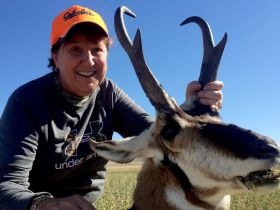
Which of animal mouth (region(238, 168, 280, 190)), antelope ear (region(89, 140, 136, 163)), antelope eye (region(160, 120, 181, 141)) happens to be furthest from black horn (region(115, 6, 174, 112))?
animal mouth (region(238, 168, 280, 190))

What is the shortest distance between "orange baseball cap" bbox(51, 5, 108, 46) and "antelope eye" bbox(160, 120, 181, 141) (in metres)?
2.07

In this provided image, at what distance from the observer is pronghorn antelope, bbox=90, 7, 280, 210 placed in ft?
17.5

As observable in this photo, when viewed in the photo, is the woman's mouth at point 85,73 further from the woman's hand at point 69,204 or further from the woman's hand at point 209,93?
the woman's hand at point 69,204

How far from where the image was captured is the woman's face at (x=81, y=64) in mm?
6977

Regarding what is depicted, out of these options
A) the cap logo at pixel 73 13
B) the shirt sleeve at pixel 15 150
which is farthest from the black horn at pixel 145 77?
the shirt sleeve at pixel 15 150

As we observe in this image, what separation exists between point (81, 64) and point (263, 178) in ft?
10.3

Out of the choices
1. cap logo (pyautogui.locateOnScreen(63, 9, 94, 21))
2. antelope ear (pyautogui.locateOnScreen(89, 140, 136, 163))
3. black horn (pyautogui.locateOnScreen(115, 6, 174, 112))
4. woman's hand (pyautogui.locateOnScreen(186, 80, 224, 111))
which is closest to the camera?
antelope ear (pyautogui.locateOnScreen(89, 140, 136, 163))

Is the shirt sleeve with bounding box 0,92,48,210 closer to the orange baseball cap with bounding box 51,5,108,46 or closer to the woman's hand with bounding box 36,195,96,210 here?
the woman's hand with bounding box 36,195,96,210

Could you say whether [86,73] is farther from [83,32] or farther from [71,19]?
[71,19]

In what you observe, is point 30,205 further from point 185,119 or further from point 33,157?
point 185,119

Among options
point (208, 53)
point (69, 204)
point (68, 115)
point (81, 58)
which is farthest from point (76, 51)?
point (69, 204)

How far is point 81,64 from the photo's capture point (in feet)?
22.9

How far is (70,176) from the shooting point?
23.9 feet

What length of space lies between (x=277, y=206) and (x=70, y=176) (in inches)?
248
